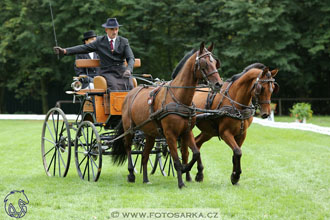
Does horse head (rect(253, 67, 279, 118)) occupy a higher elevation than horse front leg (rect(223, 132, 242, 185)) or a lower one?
higher

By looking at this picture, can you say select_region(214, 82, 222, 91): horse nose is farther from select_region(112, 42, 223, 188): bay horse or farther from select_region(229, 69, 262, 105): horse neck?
select_region(229, 69, 262, 105): horse neck

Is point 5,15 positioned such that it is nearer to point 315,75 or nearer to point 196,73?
point 315,75

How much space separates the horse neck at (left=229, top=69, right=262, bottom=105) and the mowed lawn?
4.36ft

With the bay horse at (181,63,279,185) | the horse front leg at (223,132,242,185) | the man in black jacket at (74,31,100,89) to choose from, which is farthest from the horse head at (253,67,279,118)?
the man in black jacket at (74,31,100,89)

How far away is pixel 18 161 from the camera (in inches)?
523

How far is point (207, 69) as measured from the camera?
26.9 ft

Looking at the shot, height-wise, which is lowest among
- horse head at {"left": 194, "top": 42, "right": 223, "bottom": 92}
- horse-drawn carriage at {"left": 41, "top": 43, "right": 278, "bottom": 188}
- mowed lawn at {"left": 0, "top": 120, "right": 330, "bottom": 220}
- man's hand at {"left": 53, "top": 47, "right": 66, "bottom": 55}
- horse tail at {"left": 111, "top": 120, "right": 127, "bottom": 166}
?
mowed lawn at {"left": 0, "top": 120, "right": 330, "bottom": 220}

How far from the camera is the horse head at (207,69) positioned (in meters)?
8.05

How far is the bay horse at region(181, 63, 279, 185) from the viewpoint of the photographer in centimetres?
903

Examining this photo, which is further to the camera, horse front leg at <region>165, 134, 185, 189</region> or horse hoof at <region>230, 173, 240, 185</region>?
horse hoof at <region>230, 173, 240, 185</region>

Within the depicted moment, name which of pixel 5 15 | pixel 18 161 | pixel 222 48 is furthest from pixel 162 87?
pixel 5 15

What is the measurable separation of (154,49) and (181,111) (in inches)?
961

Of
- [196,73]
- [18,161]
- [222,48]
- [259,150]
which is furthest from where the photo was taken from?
[222,48]

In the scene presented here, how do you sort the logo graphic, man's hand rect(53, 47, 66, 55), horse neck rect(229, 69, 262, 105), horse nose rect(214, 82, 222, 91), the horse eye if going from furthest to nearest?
man's hand rect(53, 47, 66, 55), horse neck rect(229, 69, 262, 105), the horse eye, horse nose rect(214, 82, 222, 91), the logo graphic
